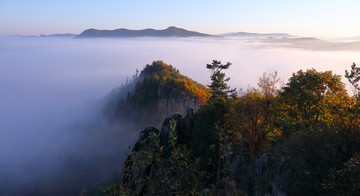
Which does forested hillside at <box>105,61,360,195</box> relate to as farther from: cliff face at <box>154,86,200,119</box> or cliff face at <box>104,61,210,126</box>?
cliff face at <box>104,61,210,126</box>

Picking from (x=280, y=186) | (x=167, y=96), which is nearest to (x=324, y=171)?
(x=280, y=186)

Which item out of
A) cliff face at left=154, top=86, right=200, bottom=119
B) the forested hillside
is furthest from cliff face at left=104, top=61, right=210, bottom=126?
the forested hillside

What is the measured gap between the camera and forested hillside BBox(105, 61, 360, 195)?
9789 millimetres

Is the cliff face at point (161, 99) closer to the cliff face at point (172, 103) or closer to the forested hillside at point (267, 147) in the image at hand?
the cliff face at point (172, 103)

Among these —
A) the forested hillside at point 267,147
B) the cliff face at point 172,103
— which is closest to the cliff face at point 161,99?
the cliff face at point 172,103

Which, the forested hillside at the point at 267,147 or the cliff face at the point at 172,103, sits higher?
the forested hillside at the point at 267,147

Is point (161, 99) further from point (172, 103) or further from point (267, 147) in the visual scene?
point (267, 147)

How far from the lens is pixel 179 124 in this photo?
39531mm

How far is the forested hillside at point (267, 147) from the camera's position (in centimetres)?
979

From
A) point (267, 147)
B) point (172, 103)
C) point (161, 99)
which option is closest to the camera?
point (267, 147)

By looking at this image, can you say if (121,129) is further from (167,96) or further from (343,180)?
(343,180)

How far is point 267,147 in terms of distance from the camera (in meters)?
22.8

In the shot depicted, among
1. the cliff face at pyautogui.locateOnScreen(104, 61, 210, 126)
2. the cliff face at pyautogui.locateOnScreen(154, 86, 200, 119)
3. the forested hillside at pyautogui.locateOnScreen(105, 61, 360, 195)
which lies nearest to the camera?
the forested hillside at pyautogui.locateOnScreen(105, 61, 360, 195)

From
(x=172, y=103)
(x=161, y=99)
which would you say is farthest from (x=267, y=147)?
(x=161, y=99)
